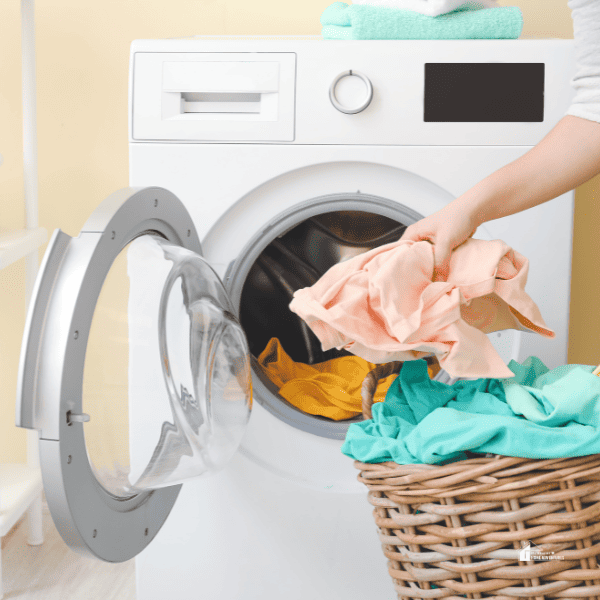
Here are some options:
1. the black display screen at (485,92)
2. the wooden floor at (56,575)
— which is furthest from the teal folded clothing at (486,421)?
the wooden floor at (56,575)

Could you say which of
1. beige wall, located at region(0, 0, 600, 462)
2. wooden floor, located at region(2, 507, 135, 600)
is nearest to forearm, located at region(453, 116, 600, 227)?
beige wall, located at region(0, 0, 600, 462)

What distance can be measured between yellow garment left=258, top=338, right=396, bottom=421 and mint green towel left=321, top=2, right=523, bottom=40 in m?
0.51

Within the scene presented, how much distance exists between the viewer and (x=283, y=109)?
91cm

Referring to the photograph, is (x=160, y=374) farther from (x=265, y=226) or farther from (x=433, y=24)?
(x=433, y=24)

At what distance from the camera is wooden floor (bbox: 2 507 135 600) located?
45.0 inches

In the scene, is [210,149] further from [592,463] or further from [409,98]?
[592,463]

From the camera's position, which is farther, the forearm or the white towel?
the white towel

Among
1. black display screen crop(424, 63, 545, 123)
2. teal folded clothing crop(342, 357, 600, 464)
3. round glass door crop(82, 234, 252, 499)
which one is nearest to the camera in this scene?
teal folded clothing crop(342, 357, 600, 464)

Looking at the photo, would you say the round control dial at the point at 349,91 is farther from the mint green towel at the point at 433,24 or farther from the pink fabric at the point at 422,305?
the pink fabric at the point at 422,305

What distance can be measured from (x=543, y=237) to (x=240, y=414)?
0.51 metres

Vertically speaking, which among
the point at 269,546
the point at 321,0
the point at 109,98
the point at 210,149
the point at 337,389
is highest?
the point at 321,0

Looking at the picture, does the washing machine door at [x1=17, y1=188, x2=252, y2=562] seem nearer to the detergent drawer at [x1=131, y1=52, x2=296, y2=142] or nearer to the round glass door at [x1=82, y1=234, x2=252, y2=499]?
the round glass door at [x1=82, y1=234, x2=252, y2=499]

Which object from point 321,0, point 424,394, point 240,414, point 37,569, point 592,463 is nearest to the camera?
point 592,463

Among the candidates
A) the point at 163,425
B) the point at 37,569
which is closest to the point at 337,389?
the point at 163,425
